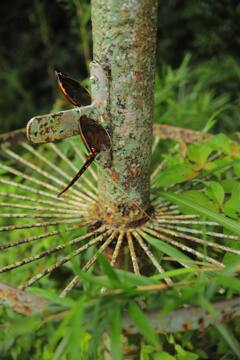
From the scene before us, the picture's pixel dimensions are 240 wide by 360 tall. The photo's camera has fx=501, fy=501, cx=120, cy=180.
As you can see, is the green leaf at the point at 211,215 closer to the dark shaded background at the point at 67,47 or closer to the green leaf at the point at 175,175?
the green leaf at the point at 175,175

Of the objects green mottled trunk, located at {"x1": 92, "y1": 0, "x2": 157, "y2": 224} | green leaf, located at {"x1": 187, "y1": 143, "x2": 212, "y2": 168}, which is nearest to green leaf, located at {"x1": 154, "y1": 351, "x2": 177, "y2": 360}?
green mottled trunk, located at {"x1": 92, "y1": 0, "x2": 157, "y2": 224}

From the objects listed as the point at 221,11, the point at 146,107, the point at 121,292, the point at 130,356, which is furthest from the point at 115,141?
the point at 221,11

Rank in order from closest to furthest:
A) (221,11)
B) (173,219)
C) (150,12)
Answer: (150,12), (173,219), (221,11)

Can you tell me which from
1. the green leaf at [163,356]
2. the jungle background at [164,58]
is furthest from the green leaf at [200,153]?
the jungle background at [164,58]

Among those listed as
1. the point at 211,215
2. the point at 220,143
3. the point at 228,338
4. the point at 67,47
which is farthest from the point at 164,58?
the point at 228,338

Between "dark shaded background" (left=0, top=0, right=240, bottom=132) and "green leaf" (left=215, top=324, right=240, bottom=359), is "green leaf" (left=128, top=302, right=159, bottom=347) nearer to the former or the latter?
"green leaf" (left=215, top=324, right=240, bottom=359)

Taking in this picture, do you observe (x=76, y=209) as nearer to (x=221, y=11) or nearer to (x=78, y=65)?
(x=221, y=11)
